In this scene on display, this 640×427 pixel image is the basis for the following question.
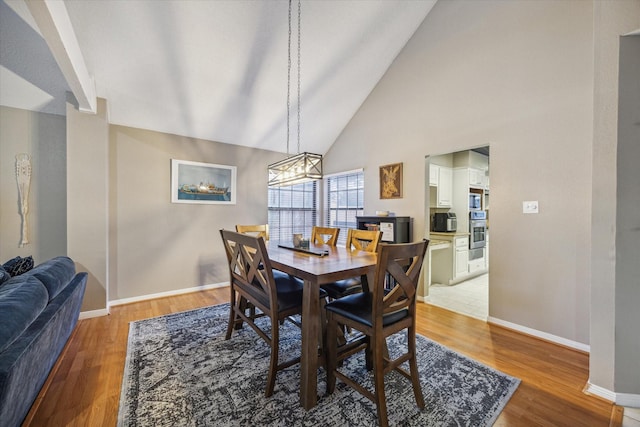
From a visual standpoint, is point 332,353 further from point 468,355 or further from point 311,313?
point 468,355

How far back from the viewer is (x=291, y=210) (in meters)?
5.21

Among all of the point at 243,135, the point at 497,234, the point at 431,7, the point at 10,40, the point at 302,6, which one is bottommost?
the point at 497,234

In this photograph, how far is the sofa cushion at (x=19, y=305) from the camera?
120 cm

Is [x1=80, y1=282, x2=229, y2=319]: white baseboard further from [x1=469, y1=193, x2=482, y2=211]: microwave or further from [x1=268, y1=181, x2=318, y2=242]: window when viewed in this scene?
[x1=469, y1=193, x2=482, y2=211]: microwave

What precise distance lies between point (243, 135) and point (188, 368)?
10.9ft

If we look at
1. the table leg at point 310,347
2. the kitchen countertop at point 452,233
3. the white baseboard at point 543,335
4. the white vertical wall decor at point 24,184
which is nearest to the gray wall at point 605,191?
the white baseboard at point 543,335

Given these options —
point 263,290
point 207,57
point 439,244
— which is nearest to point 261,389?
point 263,290

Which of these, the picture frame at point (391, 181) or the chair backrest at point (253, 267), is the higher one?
the picture frame at point (391, 181)

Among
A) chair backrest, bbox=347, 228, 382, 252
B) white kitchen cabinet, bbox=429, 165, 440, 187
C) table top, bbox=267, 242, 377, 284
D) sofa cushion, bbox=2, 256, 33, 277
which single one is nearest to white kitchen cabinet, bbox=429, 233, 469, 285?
white kitchen cabinet, bbox=429, 165, 440, 187

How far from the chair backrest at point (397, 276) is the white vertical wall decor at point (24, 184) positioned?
3.99 metres

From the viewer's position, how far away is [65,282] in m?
2.08

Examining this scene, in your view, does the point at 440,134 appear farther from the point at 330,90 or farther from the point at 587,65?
the point at 330,90

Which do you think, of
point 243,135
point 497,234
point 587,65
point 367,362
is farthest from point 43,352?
point 587,65

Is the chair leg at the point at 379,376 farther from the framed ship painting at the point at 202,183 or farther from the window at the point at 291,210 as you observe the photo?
the window at the point at 291,210
